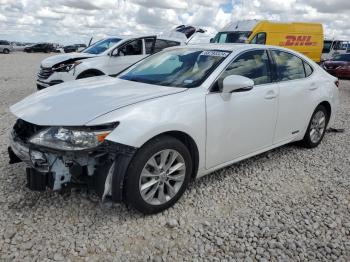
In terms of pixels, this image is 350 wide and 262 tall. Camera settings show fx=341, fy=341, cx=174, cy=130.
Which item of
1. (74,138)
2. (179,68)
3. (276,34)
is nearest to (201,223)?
(74,138)

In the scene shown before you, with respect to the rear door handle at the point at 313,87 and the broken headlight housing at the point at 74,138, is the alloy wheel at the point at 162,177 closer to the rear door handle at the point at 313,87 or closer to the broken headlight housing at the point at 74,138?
the broken headlight housing at the point at 74,138

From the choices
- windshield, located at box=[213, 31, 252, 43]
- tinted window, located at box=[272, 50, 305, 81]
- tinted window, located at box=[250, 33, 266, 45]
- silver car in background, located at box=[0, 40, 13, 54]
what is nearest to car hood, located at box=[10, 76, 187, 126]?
tinted window, located at box=[272, 50, 305, 81]

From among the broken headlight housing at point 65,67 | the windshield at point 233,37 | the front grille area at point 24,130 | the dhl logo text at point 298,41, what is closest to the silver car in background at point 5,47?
the windshield at point 233,37

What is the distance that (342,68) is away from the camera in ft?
54.5

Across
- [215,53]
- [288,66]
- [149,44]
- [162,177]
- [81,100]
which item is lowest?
[162,177]

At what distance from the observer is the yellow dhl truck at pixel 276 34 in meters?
16.4

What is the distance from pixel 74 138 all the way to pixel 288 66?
9.82 ft

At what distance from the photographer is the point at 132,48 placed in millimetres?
9266

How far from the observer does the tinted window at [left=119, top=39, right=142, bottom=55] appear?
910 cm

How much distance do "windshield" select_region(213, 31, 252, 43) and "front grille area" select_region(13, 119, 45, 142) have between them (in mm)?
14339

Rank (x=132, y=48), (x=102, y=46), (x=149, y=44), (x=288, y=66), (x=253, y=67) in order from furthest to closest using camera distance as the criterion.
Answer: (x=102, y=46), (x=149, y=44), (x=132, y=48), (x=288, y=66), (x=253, y=67)

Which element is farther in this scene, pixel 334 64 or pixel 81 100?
pixel 334 64

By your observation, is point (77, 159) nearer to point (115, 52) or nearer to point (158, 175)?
point (158, 175)

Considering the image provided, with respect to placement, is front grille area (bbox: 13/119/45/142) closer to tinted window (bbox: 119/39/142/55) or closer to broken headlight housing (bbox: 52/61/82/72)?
broken headlight housing (bbox: 52/61/82/72)
